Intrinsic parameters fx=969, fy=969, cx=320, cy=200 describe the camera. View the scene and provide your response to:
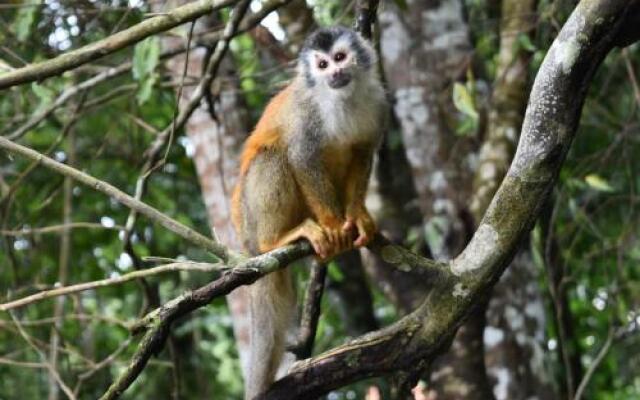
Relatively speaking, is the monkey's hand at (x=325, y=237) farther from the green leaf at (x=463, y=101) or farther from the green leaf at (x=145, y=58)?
the green leaf at (x=145, y=58)

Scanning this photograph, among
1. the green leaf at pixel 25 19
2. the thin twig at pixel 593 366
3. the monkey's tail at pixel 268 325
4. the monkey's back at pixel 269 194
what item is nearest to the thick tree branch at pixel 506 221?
the monkey's tail at pixel 268 325

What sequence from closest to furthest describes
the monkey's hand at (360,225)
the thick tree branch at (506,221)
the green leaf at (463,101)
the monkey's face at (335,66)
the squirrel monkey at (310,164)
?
the thick tree branch at (506,221), the monkey's hand at (360,225), the squirrel monkey at (310,164), the monkey's face at (335,66), the green leaf at (463,101)

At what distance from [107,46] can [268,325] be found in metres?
1.53

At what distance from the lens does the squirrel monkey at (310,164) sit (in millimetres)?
4426

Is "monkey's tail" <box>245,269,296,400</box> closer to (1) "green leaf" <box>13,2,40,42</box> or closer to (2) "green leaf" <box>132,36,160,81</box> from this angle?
(2) "green leaf" <box>132,36,160,81</box>

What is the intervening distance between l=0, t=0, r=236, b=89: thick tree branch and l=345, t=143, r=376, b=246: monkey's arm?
115cm

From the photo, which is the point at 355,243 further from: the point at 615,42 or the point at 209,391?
the point at 209,391

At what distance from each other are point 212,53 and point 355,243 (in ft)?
4.21

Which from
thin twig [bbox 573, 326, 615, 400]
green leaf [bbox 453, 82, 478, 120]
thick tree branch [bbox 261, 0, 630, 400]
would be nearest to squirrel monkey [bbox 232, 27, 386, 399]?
green leaf [bbox 453, 82, 478, 120]

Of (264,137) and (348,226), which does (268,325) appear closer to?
(348,226)

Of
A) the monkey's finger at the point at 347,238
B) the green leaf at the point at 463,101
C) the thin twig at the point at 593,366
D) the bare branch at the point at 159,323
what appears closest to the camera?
the bare branch at the point at 159,323

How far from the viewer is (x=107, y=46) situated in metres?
3.50

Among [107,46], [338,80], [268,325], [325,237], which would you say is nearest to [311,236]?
[325,237]

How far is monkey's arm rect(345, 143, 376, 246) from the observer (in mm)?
4223
